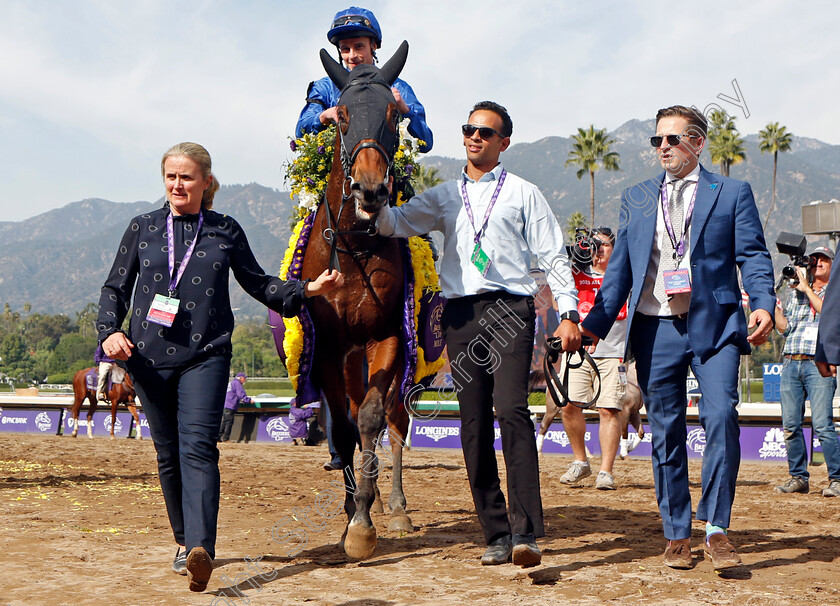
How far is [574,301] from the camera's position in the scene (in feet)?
16.8

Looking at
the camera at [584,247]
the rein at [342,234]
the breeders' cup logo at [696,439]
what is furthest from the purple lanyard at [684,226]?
the breeders' cup logo at [696,439]

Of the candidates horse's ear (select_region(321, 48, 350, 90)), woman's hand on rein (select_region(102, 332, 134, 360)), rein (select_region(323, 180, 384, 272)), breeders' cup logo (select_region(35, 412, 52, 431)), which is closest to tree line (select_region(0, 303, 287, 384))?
breeders' cup logo (select_region(35, 412, 52, 431))

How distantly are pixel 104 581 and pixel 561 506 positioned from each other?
14.6 feet

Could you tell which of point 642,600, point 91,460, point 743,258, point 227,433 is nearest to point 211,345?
point 642,600

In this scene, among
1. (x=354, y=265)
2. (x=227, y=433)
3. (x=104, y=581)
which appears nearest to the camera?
(x=104, y=581)

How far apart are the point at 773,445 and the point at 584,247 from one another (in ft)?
23.9

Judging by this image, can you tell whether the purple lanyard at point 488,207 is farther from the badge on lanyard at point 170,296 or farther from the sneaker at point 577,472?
the sneaker at point 577,472

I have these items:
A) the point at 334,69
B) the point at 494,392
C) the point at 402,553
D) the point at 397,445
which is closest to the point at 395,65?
the point at 334,69

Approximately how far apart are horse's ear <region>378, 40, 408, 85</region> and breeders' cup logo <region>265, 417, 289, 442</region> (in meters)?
16.3

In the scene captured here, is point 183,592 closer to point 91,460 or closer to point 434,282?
point 434,282

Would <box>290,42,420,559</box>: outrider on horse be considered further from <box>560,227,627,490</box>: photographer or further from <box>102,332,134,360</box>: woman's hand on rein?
<box>560,227,627,490</box>: photographer

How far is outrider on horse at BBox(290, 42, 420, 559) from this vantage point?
522 centimetres

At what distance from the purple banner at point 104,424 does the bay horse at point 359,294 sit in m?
19.8

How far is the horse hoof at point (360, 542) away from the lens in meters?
5.09
